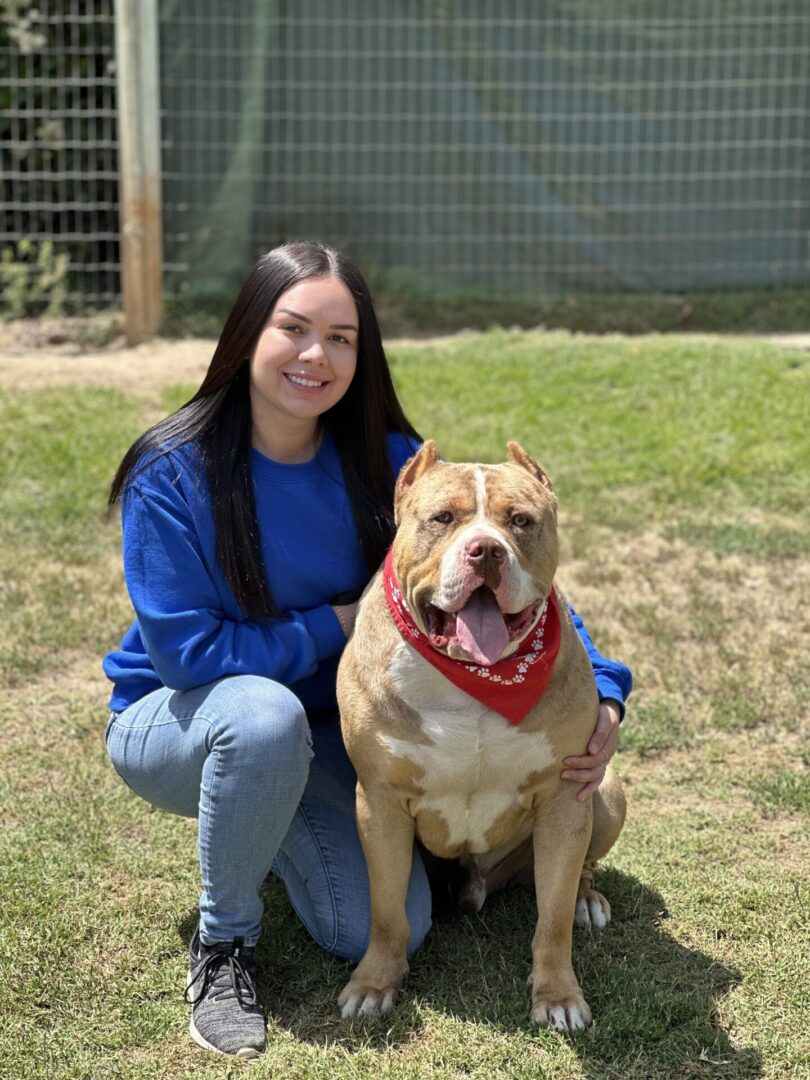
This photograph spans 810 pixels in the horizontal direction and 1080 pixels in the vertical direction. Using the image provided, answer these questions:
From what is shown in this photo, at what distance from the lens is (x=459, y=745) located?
301cm

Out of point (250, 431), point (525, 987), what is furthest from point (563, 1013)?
point (250, 431)

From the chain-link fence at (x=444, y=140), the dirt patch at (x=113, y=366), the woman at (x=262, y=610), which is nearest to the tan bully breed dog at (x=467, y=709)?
the woman at (x=262, y=610)

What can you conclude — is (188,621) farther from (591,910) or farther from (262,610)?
(591,910)

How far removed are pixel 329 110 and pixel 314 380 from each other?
585cm

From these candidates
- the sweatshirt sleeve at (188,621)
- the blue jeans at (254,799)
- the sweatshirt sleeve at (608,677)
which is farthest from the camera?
the sweatshirt sleeve at (608,677)

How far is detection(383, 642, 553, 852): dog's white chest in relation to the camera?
3006 millimetres

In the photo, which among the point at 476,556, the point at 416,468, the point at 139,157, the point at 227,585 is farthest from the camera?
the point at 139,157

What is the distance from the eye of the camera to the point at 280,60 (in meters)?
8.65

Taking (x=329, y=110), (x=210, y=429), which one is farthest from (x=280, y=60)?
(x=210, y=429)

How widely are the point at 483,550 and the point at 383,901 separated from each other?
35.3 inches

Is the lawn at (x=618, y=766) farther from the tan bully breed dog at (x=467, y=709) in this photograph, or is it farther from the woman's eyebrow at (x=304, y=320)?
the woman's eyebrow at (x=304, y=320)

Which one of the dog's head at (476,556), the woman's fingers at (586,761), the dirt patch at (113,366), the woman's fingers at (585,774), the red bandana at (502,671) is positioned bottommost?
the dirt patch at (113,366)

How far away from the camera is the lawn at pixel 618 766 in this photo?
3.01 metres

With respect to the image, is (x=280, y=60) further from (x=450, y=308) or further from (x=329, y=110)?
(x=450, y=308)
